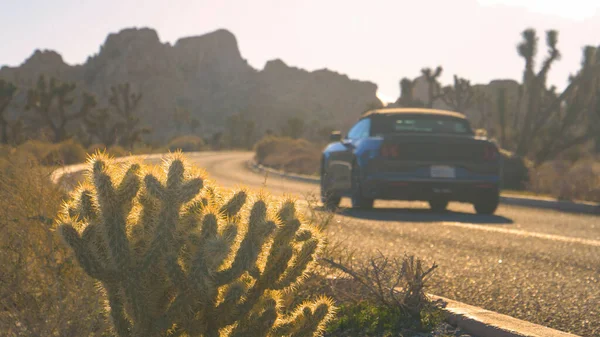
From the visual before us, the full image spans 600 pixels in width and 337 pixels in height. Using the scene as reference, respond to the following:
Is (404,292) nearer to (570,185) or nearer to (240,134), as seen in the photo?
(570,185)

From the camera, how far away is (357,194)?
496 inches

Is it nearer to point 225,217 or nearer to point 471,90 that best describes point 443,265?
point 225,217

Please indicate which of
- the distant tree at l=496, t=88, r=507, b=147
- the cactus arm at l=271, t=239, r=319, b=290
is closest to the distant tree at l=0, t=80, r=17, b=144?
the distant tree at l=496, t=88, r=507, b=147

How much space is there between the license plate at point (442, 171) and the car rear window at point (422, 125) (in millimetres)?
1228

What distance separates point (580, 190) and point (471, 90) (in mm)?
44358

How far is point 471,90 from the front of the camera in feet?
196

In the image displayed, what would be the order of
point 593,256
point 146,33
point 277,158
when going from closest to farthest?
point 593,256 < point 277,158 < point 146,33

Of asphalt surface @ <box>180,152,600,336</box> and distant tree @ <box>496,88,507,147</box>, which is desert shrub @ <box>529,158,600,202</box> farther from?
distant tree @ <box>496,88,507,147</box>

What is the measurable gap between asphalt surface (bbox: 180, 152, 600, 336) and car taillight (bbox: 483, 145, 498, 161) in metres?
0.94

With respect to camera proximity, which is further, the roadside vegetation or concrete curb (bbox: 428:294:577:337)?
concrete curb (bbox: 428:294:577:337)

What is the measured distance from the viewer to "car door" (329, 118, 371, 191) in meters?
13.0

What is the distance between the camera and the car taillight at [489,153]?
1220 centimetres

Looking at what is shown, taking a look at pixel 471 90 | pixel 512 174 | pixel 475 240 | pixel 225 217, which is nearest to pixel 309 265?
pixel 225 217

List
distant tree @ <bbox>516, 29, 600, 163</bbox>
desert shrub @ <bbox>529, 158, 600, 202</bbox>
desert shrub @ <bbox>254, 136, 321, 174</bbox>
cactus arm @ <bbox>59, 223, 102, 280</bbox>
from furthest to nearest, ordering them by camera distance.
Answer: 1. desert shrub @ <bbox>254, 136, 321, 174</bbox>
2. distant tree @ <bbox>516, 29, 600, 163</bbox>
3. desert shrub @ <bbox>529, 158, 600, 202</bbox>
4. cactus arm @ <bbox>59, 223, 102, 280</bbox>
